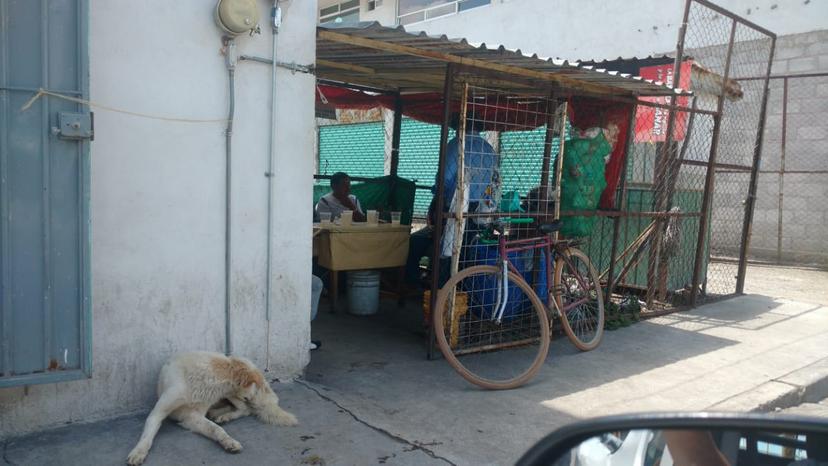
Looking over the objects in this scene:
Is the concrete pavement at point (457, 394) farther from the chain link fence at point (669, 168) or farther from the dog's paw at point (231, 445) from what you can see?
the chain link fence at point (669, 168)

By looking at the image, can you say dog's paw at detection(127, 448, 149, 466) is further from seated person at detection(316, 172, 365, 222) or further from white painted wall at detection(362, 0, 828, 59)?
white painted wall at detection(362, 0, 828, 59)

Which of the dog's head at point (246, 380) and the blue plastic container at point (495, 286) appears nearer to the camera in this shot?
the dog's head at point (246, 380)

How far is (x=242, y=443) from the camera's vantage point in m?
3.74

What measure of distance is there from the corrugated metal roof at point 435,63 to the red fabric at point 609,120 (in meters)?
0.18

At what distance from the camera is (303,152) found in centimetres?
458

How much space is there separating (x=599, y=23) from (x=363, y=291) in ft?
32.3

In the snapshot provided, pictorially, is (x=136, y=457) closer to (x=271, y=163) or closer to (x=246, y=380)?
(x=246, y=380)

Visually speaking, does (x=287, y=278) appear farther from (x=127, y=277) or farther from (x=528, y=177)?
(x=528, y=177)

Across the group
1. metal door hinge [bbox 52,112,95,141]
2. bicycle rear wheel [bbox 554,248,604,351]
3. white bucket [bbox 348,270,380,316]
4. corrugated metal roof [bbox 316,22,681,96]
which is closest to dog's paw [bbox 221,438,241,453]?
metal door hinge [bbox 52,112,95,141]

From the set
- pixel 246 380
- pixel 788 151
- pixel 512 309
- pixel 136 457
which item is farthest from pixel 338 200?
pixel 788 151

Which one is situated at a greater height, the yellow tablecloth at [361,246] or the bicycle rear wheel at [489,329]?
the yellow tablecloth at [361,246]

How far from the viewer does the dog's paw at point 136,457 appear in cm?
338

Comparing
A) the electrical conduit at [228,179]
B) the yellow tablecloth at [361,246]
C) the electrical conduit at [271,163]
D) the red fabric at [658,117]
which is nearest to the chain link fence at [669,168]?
the red fabric at [658,117]

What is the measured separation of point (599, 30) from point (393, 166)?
24.5 feet
